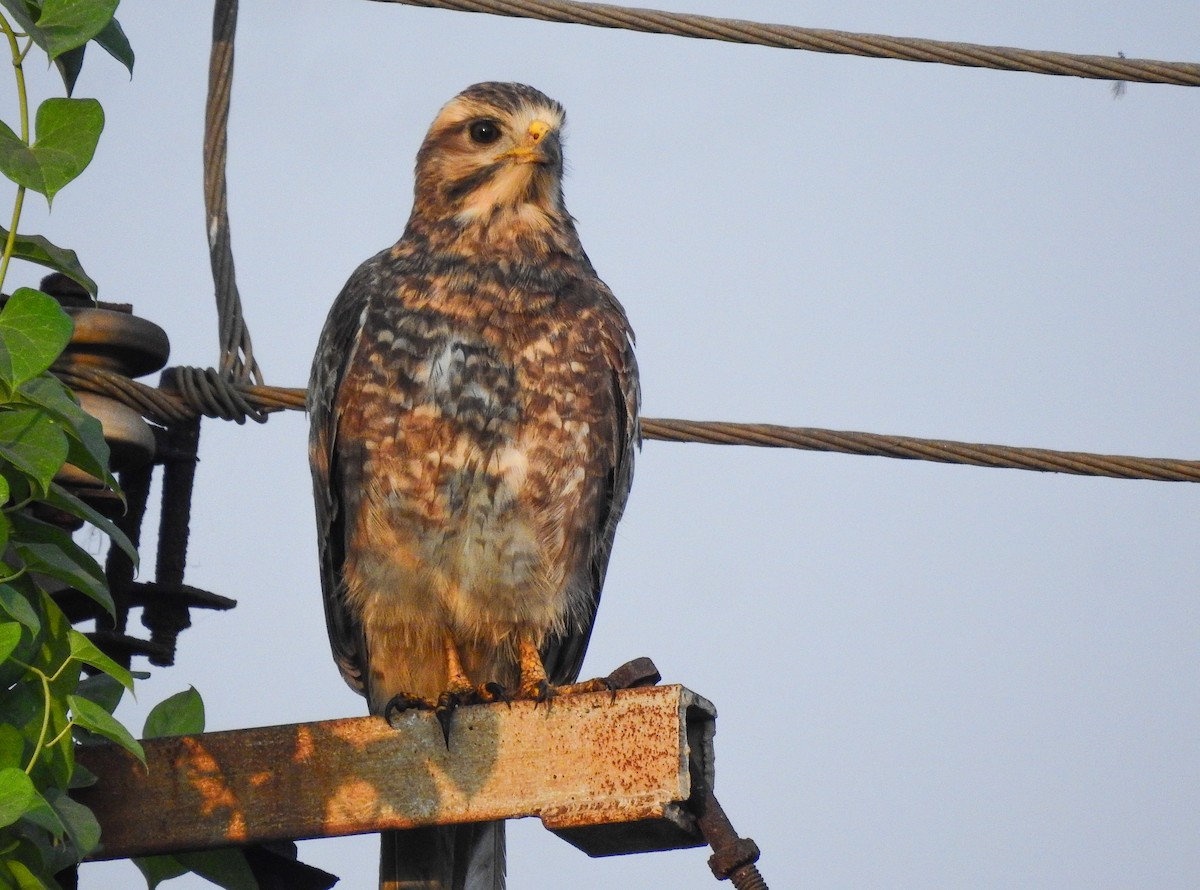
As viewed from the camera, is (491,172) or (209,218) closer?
(209,218)

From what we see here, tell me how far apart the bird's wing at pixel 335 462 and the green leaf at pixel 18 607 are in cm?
242

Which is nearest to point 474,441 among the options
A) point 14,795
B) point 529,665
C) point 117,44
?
point 529,665

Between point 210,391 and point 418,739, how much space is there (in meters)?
1.68

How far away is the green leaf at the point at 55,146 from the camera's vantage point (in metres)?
2.66

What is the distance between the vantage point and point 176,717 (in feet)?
11.2

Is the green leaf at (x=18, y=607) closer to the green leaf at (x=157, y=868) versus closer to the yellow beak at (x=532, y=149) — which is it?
the green leaf at (x=157, y=868)

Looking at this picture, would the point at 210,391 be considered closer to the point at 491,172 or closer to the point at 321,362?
the point at 321,362

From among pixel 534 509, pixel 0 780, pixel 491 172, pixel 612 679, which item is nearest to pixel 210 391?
pixel 534 509

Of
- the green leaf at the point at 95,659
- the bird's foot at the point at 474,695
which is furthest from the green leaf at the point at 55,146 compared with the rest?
the bird's foot at the point at 474,695

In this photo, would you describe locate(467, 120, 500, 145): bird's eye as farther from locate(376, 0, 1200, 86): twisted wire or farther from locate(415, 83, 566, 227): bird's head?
locate(376, 0, 1200, 86): twisted wire

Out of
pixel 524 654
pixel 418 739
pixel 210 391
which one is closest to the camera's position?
pixel 418 739

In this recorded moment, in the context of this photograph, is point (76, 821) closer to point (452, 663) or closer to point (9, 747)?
point (9, 747)

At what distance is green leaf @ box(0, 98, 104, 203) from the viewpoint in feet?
8.73

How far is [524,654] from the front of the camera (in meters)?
4.96
